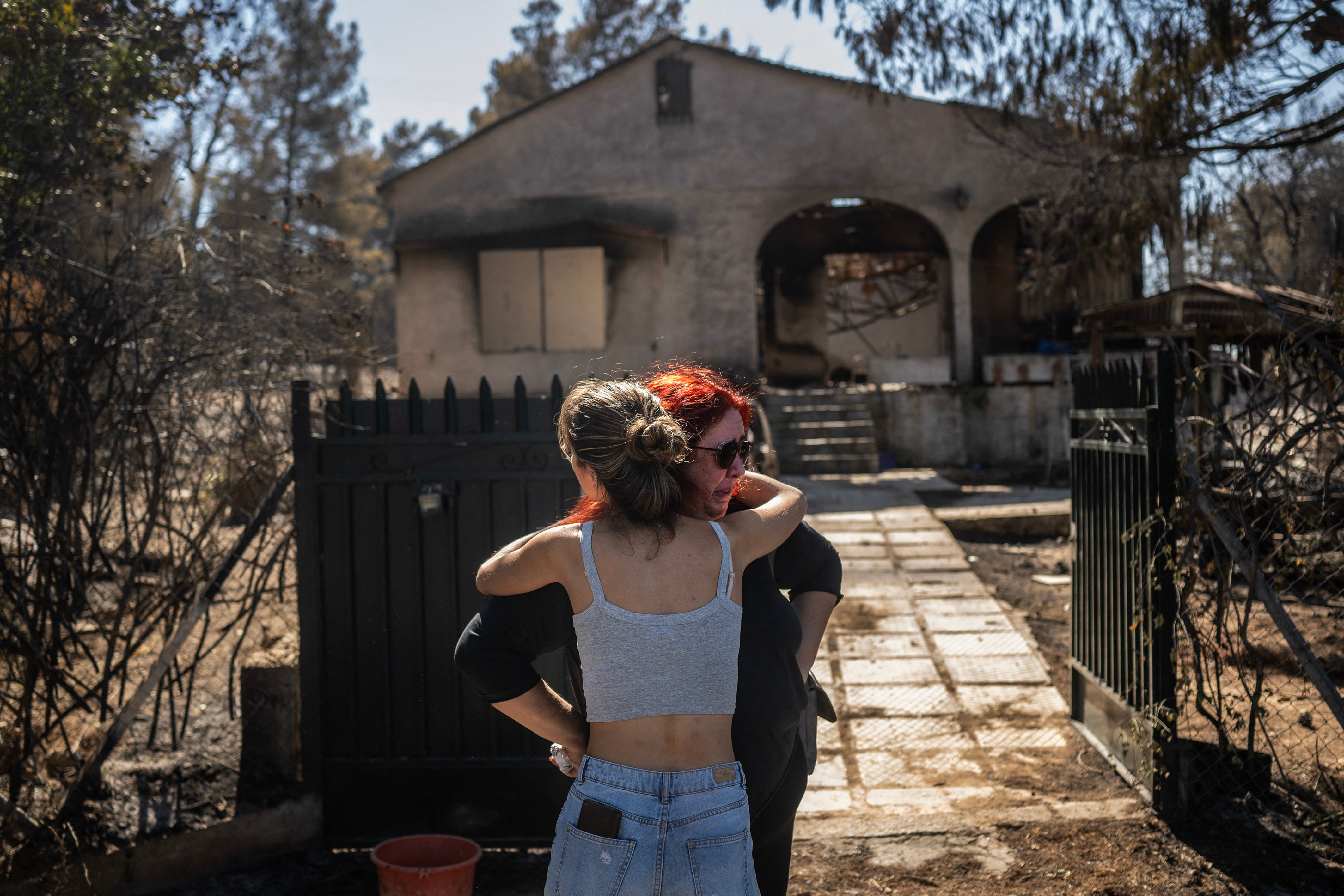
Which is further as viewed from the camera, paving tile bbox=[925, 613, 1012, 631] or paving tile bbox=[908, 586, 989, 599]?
paving tile bbox=[908, 586, 989, 599]

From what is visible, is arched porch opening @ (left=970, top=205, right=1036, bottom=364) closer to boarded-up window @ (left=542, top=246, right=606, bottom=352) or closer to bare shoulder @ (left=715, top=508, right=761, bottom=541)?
boarded-up window @ (left=542, top=246, right=606, bottom=352)

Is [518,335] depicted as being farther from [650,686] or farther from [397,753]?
[650,686]

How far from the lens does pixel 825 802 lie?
4.27m

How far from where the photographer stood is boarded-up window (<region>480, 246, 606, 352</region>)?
54.5 feet

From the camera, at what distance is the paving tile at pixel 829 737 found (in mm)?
4883

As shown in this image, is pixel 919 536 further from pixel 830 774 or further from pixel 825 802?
pixel 825 802

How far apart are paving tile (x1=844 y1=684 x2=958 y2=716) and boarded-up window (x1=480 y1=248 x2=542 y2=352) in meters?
12.1

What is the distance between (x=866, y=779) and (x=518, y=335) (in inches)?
521

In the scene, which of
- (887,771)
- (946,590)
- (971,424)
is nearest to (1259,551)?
(887,771)

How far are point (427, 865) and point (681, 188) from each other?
14.6 m

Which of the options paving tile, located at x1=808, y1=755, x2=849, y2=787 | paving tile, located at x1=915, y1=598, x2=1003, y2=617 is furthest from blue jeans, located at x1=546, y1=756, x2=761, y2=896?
paving tile, located at x1=915, y1=598, x2=1003, y2=617

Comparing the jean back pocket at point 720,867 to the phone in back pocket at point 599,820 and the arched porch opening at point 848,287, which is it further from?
the arched porch opening at point 848,287

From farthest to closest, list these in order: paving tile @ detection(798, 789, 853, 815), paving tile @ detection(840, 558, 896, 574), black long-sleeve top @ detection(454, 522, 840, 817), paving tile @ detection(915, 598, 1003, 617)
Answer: paving tile @ detection(840, 558, 896, 574), paving tile @ detection(915, 598, 1003, 617), paving tile @ detection(798, 789, 853, 815), black long-sleeve top @ detection(454, 522, 840, 817)

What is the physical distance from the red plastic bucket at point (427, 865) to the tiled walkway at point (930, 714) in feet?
4.33
